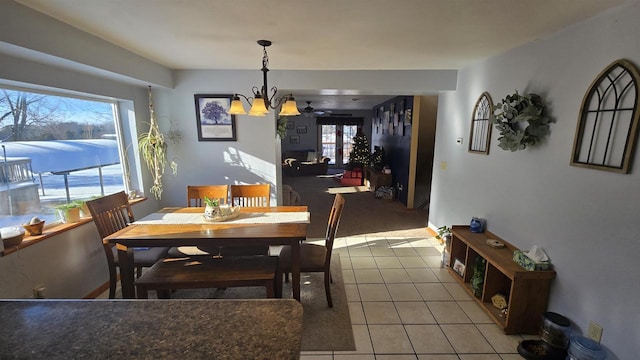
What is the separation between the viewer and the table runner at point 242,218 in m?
2.30

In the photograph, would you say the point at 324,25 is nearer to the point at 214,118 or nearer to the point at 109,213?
the point at 214,118

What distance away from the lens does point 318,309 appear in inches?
91.0

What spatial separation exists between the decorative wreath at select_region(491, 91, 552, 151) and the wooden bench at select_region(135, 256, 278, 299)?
2.17 metres

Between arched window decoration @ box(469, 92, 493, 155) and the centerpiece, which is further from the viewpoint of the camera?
arched window decoration @ box(469, 92, 493, 155)

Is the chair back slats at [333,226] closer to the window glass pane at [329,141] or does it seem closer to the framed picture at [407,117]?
the framed picture at [407,117]

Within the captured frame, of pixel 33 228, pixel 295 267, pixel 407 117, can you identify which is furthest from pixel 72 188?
pixel 407 117

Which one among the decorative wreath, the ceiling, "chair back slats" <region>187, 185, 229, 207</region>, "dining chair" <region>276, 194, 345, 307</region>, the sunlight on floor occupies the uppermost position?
the ceiling

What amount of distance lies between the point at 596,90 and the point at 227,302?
7.83ft

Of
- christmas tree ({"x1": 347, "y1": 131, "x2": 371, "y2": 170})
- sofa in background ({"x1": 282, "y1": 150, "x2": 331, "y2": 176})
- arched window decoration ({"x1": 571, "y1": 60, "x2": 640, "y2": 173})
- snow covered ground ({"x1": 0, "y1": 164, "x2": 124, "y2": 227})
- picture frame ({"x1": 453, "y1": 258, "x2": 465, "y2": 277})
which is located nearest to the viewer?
arched window decoration ({"x1": 571, "y1": 60, "x2": 640, "y2": 173})

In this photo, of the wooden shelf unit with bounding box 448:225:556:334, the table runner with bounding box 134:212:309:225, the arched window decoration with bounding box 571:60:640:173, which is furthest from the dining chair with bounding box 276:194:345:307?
the arched window decoration with bounding box 571:60:640:173

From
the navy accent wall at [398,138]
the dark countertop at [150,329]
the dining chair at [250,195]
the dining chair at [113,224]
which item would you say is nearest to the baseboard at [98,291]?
the dining chair at [113,224]

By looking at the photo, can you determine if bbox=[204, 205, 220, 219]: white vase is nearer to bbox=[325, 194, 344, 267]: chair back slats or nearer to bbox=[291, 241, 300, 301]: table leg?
bbox=[291, 241, 300, 301]: table leg

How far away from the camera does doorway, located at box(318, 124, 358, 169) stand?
10977 mm

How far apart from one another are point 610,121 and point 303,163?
8.27m
